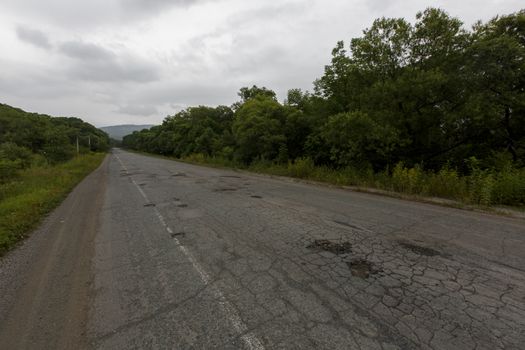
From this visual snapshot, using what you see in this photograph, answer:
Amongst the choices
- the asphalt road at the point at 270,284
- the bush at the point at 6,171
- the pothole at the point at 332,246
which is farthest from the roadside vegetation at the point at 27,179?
the pothole at the point at 332,246

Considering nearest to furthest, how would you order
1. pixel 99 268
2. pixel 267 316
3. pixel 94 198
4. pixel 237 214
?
pixel 267 316 < pixel 99 268 < pixel 237 214 < pixel 94 198

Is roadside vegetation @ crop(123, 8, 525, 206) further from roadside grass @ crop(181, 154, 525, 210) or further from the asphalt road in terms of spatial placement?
the asphalt road

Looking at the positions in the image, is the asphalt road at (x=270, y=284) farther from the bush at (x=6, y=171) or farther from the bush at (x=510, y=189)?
the bush at (x=6, y=171)

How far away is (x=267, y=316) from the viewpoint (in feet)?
8.89

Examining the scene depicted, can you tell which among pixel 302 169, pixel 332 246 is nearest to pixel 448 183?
pixel 332 246

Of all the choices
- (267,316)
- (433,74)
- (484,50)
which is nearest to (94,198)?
(267,316)

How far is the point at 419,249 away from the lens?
445 cm

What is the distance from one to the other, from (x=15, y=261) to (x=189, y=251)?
3.07 m

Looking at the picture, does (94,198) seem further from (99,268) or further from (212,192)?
(99,268)

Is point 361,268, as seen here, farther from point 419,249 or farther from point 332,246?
point 419,249

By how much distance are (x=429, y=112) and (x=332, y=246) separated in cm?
1095

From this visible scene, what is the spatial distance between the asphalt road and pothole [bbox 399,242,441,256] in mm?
37

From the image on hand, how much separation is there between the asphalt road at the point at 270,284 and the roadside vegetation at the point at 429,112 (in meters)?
4.12

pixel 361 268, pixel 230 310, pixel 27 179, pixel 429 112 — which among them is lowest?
pixel 27 179
